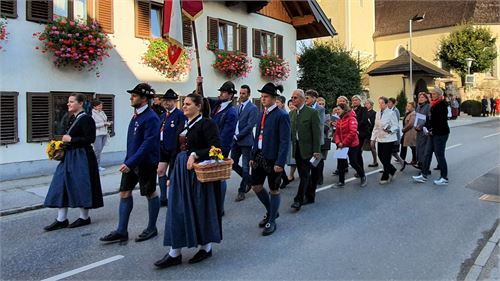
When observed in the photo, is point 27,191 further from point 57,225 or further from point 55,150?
point 55,150

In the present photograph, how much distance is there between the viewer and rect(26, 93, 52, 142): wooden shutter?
33.9 feet

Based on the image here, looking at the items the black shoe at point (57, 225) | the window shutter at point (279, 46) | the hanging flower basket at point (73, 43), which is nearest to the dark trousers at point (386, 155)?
the black shoe at point (57, 225)

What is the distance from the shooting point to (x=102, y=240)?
17.6ft

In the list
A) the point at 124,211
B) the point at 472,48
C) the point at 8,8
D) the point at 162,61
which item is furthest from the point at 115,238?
the point at 472,48

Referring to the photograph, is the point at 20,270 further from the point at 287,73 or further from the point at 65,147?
the point at 287,73

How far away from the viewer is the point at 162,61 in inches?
525

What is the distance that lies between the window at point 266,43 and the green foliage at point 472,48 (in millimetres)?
27912

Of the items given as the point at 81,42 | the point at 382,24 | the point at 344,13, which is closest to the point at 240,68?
the point at 81,42

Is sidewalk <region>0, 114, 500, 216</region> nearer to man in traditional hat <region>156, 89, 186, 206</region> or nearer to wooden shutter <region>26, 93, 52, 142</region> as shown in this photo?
wooden shutter <region>26, 93, 52, 142</region>

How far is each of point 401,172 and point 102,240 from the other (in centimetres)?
735

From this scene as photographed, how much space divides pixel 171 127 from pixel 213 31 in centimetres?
1009

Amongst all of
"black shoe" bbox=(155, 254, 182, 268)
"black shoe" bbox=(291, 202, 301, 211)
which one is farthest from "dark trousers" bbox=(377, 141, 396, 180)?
"black shoe" bbox=(155, 254, 182, 268)

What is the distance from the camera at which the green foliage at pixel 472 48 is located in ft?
131

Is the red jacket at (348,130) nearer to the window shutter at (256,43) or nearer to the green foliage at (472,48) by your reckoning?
the window shutter at (256,43)
